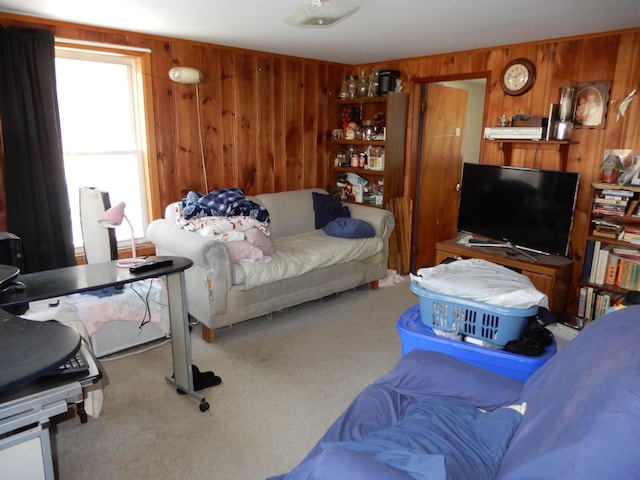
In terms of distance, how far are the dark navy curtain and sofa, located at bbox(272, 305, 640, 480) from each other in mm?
2589

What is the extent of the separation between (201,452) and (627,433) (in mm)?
1749

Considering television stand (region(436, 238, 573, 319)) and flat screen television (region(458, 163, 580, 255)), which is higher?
flat screen television (region(458, 163, 580, 255))

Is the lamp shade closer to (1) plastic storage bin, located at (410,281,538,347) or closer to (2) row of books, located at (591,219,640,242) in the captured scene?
(1) plastic storage bin, located at (410,281,538,347)

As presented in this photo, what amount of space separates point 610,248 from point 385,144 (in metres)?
2.12

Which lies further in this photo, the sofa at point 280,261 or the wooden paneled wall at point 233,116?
the wooden paneled wall at point 233,116

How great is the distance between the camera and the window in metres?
3.32

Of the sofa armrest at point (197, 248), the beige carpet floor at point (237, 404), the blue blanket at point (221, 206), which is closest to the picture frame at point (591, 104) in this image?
the beige carpet floor at point (237, 404)

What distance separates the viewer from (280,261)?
3.34 meters

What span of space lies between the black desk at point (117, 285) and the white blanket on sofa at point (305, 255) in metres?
0.82

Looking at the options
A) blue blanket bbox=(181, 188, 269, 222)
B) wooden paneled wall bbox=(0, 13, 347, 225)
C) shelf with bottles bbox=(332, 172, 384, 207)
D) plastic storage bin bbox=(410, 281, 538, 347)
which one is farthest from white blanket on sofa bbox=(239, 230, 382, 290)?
plastic storage bin bbox=(410, 281, 538, 347)

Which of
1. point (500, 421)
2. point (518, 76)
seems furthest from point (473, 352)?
point (518, 76)

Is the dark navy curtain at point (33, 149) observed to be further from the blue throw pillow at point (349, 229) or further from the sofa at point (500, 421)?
the sofa at point (500, 421)

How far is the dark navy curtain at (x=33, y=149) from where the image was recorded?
2.88 metres

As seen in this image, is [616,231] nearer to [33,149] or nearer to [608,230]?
[608,230]
